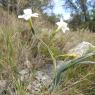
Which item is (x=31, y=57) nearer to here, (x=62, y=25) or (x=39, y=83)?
(x=39, y=83)

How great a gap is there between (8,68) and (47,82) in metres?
0.47

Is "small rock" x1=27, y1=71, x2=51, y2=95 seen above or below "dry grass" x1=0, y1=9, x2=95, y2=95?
below

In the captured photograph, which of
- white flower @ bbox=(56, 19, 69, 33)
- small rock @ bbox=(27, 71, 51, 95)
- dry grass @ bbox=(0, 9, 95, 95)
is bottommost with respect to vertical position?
small rock @ bbox=(27, 71, 51, 95)

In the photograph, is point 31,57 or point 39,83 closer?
point 39,83

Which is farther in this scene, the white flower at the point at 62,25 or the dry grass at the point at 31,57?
the white flower at the point at 62,25

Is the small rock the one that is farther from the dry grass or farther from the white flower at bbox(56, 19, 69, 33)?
the white flower at bbox(56, 19, 69, 33)

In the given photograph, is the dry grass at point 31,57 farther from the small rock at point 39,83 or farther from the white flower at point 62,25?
the white flower at point 62,25

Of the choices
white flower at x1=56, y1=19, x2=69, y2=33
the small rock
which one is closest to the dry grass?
the small rock

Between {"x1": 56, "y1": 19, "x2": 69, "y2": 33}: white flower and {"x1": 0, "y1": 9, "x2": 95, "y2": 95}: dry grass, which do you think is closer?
{"x1": 0, "y1": 9, "x2": 95, "y2": 95}: dry grass

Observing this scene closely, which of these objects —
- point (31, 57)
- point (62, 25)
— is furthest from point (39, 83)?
point (62, 25)

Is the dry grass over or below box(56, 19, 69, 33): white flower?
below

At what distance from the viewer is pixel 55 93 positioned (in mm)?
3303

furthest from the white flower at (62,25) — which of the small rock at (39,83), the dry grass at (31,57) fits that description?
the small rock at (39,83)

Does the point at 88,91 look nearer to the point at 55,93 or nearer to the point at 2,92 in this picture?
the point at 55,93
